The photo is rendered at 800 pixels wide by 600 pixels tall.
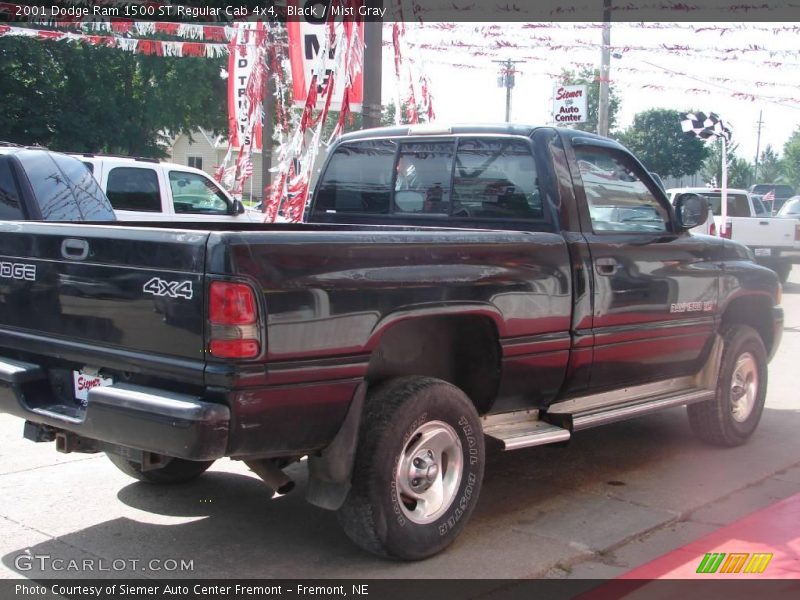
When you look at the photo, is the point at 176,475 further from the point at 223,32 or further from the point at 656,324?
the point at 223,32

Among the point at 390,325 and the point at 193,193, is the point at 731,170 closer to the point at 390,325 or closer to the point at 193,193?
the point at 193,193

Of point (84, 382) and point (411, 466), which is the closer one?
point (84, 382)

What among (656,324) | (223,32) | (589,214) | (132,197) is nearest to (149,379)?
(589,214)

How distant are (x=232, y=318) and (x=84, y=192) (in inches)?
197

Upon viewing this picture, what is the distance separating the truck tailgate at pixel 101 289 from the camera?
11.7ft

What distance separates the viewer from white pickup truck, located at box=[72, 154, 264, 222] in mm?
12000

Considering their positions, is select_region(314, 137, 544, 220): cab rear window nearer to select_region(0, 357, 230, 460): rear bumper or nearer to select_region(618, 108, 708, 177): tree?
select_region(0, 357, 230, 460): rear bumper

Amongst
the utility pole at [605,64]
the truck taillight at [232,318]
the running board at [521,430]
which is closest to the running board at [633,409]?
the running board at [521,430]

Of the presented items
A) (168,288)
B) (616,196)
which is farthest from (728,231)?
(168,288)

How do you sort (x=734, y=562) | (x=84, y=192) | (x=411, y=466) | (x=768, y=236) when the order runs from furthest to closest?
1. (x=768, y=236)
2. (x=84, y=192)
3. (x=734, y=562)
4. (x=411, y=466)

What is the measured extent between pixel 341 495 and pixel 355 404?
40 cm

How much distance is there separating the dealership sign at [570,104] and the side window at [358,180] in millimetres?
11823

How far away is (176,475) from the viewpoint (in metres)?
5.25

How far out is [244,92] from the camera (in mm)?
16203
